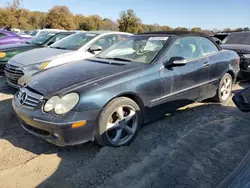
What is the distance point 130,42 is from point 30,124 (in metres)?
2.33

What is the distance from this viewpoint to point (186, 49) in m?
4.32

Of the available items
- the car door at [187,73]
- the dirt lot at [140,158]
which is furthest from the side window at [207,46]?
the dirt lot at [140,158]

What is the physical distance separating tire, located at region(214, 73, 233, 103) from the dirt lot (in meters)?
1.04

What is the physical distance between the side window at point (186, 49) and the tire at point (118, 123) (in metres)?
1.10

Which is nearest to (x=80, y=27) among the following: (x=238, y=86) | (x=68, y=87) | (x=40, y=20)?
(x=40, y=20)

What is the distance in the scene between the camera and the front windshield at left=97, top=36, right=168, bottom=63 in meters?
3.94

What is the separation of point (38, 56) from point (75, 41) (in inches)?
46.7

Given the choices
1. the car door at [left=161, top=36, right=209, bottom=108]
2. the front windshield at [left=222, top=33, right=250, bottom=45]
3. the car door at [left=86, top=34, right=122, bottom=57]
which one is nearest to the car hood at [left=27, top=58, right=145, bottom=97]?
the car door at [left=161, top=36, right=209, bottom=108]

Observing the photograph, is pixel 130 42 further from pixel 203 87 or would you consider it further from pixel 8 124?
pixel 8 124

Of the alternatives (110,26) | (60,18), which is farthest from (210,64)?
(60,18)

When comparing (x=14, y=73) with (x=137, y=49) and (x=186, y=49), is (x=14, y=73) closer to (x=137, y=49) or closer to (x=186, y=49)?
(x=137, y=49)

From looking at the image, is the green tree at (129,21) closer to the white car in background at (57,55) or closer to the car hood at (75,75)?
the white car in background at (57,55)

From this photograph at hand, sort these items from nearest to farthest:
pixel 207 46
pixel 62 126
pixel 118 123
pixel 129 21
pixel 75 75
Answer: pixel 62 126, pixel 118 123, pixel 75 75, pixel 207 46, pixel 129 21

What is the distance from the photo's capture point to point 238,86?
270 inches
